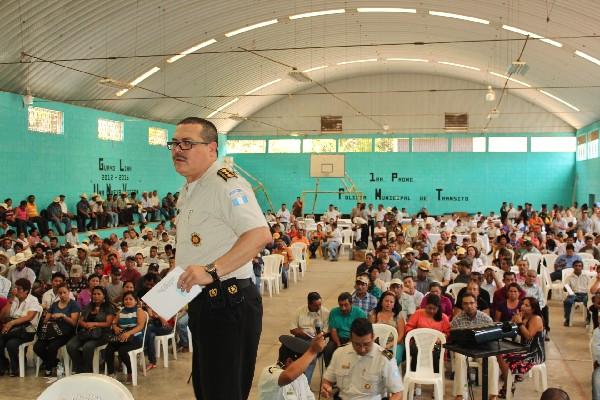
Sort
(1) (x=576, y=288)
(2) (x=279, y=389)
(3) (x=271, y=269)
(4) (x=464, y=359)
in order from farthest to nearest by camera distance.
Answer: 1. (3) (x=271, y=269)
2. (1) (x=576, y=288)
3. (4) (x=464, y=359)
4. (2) (x=279, y=389)

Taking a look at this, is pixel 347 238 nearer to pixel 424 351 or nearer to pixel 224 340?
pixel 424 351

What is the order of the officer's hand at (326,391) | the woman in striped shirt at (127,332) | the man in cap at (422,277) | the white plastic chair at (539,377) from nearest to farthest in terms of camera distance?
the officer's hand at (326,391) < the white plastic chair at (539,377) < the woman in striped shirt at (127,332) < the man in cap at (422,277)

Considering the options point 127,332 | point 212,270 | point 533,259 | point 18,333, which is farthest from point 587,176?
point 212,270

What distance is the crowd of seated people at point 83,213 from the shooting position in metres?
16.6

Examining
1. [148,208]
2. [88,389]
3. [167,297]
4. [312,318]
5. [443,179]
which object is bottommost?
[312,318]

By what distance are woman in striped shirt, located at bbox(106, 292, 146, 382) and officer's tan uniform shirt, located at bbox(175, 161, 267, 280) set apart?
18.3ft

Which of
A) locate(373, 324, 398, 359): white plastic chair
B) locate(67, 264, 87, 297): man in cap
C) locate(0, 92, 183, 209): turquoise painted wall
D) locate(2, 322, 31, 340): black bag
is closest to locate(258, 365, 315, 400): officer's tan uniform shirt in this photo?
locate(373, 324, 398, 359): white plastic chair

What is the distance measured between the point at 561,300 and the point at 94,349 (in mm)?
8593

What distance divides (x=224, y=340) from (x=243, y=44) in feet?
64.2

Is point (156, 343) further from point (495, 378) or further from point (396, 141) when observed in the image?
point (396, 141)

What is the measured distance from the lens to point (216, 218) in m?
2.22

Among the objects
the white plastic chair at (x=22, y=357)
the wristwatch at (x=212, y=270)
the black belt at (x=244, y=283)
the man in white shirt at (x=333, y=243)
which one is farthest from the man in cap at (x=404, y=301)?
the man in white shirt at (x=333, y=243)

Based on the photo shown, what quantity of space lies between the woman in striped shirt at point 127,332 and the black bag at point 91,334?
0.55 ft

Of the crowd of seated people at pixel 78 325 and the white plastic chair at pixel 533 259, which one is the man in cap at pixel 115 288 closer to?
the crowd of seated people at pixel 78 325
